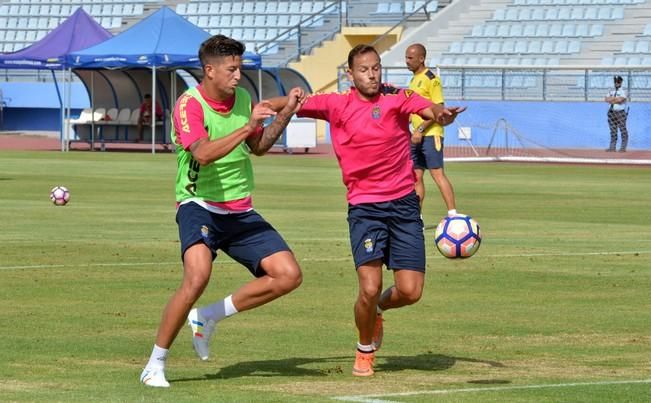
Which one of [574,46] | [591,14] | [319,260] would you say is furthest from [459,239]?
[591,14]

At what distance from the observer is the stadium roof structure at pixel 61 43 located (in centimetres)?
4716

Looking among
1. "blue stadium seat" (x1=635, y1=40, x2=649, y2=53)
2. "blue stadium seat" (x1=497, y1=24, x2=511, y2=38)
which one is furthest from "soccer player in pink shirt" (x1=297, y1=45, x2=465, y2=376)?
"blue stadium seat" (x1=497, y1=24, x2=511, y2=38)

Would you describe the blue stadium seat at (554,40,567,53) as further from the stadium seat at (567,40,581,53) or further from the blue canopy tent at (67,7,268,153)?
the blue canopy tent at (67,7,268,153)

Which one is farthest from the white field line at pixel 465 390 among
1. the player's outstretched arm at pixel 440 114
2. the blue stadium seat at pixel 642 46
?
the blue stadium seat at pixel 642 46

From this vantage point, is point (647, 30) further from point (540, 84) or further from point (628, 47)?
point (540, 84)

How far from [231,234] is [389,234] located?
0.97 m

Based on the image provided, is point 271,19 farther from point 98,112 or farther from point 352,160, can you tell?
point 352,160

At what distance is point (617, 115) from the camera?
42.8 meters

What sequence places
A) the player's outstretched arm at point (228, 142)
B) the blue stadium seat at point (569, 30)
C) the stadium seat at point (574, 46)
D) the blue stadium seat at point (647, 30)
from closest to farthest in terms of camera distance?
the player's outstretched arm at point (228, 142) < the blue stadium seat at point (647, 30) < the stadium seat at point (574, 46) < the blue stadium seat at point (569, 30)

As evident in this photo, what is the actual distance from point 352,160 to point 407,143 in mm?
389

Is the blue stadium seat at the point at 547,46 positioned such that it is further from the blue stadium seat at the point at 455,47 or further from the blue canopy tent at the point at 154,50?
the blue canopy tent at the point at 154,50

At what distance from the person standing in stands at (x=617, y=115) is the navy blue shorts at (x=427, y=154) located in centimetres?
2417

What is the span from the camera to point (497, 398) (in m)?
7.93

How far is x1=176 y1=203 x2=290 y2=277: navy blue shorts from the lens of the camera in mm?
Result: 8633
